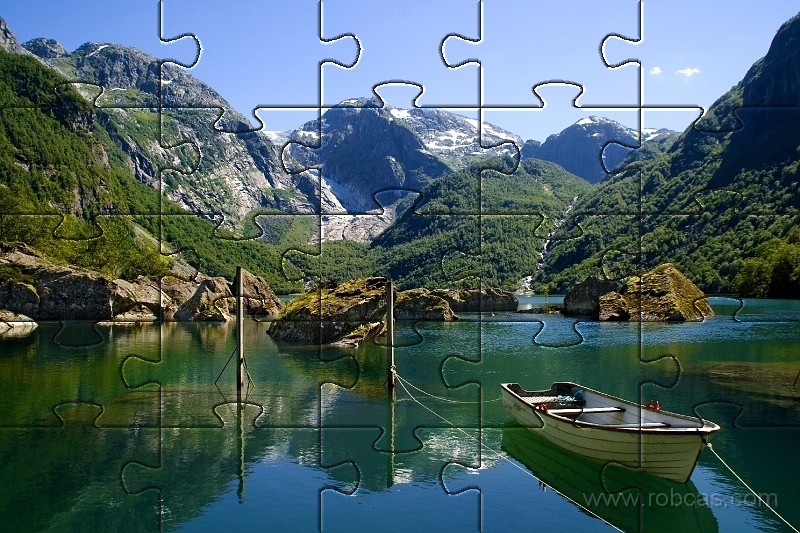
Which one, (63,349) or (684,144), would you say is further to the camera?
(684,144)

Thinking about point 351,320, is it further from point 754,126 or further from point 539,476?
point 754,126

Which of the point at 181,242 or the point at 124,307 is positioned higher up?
the point at 181,242

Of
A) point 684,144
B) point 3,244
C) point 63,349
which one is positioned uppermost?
point 684,144

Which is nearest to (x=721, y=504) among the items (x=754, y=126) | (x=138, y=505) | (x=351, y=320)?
(x=138, y=505)

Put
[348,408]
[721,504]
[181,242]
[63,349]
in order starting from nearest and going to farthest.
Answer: [721,504] → [348,408] → [63,349] → [181,242]
